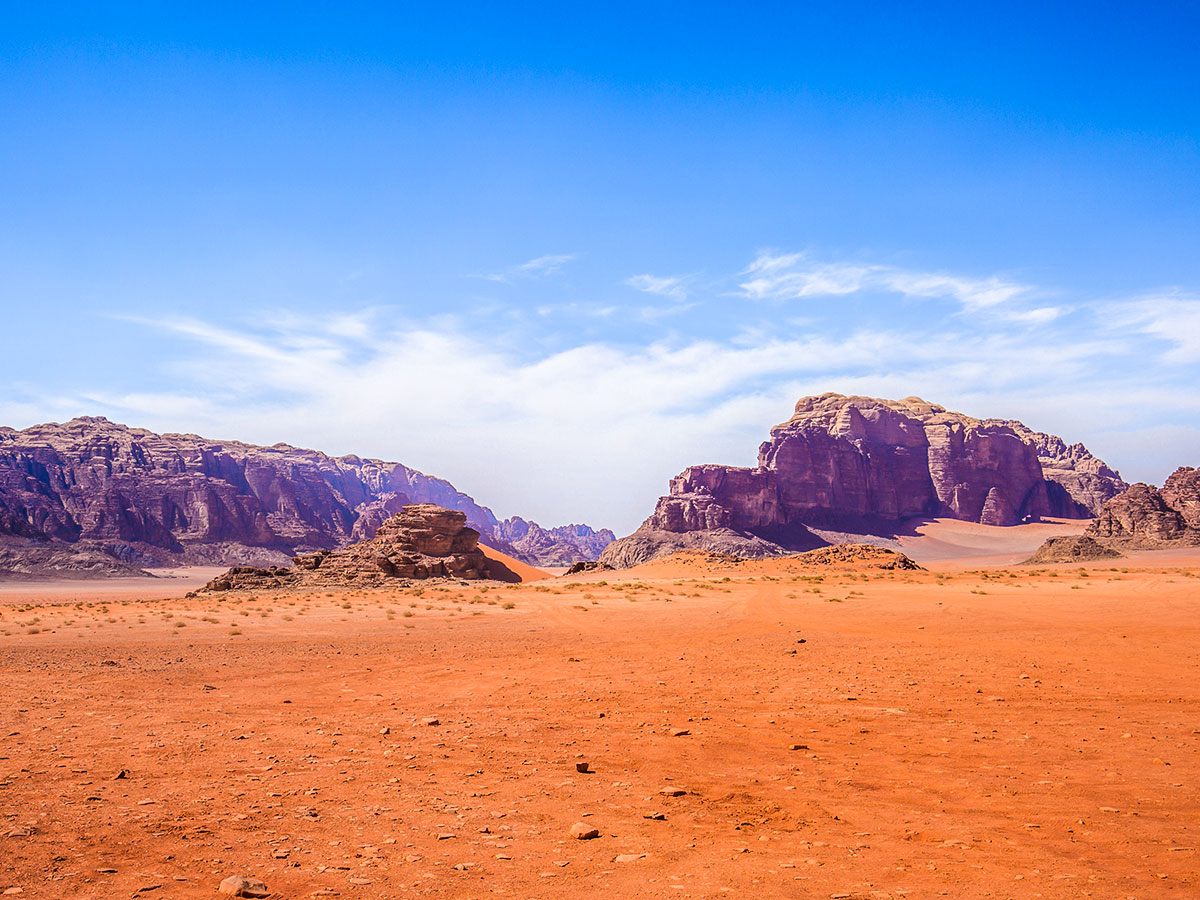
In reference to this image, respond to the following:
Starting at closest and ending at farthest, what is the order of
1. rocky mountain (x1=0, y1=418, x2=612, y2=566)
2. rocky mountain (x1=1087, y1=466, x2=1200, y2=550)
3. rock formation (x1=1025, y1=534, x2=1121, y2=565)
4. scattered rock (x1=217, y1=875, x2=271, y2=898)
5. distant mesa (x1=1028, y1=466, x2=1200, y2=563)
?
scattered rock (x1=217, y1=875, x2=271, y2=898), rock formation (x1=1025, y1=534, x2=1121, y2=565), distant mesa (x1=1028, y1=466, x2=1200, y2=563), rocky mountain (x1=1087, y1=466, x2=1200, y2=550), rocky mountain (x1=0, y1=418, x2=612, y2=566)

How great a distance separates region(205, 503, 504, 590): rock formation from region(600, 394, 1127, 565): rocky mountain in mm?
71718

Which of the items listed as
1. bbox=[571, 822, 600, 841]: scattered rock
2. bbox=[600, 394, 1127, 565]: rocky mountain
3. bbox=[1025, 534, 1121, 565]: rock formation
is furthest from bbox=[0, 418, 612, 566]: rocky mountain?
bbox=[571, 822, 600, 841]: scattered rock

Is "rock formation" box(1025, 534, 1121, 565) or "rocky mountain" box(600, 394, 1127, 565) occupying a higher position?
"rocky mountain" box(600, 394, 1127, 565)

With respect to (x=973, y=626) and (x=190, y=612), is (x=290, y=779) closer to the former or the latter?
(x=973, y=626)

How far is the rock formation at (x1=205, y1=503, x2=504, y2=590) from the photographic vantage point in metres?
50.7

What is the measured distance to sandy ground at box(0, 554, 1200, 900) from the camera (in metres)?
5.44

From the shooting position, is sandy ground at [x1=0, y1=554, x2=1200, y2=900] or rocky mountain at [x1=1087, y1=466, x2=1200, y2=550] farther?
rocky mountain at [x1=1087, y1=466, x2=1200, y2=550]

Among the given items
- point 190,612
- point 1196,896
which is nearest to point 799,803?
point 1196,896

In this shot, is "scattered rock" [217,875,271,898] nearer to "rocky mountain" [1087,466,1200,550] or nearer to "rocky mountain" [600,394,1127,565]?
"rocky mountain" [1087,466,1200,550]

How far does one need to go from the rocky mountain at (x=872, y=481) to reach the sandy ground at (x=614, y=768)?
376ft

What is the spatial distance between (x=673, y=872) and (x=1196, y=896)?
333 centimetres

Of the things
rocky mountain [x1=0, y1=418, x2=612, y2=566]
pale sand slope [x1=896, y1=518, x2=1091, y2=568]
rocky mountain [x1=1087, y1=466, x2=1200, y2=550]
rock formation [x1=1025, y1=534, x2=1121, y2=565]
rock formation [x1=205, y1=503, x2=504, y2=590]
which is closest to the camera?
rock formation [x1=205, y1=503, x2=504, y2=590]

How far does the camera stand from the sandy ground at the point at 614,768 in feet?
17.8

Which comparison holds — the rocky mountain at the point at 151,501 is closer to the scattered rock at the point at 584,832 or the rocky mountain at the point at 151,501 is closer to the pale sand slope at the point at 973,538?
the pale sand slope at the point at 973,538
